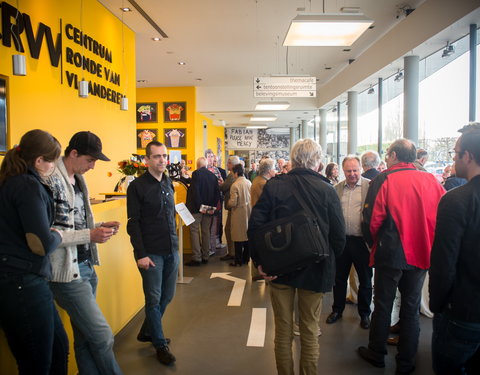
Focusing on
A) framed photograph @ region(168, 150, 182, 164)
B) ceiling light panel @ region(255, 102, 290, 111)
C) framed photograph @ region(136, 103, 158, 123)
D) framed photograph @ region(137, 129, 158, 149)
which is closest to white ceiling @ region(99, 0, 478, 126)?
framed photograph @ region(136, 103, 158, 123)

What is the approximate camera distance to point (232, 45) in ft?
27.0

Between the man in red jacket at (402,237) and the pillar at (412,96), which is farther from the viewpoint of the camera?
the pillar at (412,96)

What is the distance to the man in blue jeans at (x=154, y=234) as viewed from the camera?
290cm

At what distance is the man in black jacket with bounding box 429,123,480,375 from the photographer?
5.41 ft

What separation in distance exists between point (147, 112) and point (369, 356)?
10.9 meters

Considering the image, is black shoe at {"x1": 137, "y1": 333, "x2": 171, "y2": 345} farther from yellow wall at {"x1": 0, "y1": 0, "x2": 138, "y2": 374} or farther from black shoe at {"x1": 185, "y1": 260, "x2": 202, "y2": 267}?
black shoe at {"x1": 185, "y1": 260, "x2": 202, "y2": 267}

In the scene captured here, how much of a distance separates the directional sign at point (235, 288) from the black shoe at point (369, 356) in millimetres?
1608

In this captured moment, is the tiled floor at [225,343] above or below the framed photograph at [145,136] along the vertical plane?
below

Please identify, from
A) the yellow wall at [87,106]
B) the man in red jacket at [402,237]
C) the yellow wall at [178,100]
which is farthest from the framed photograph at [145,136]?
the man in red jacket at [402,237]

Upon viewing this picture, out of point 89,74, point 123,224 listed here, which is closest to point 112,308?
point 123,224

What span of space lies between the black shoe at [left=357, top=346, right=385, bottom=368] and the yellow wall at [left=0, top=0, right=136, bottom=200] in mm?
3730

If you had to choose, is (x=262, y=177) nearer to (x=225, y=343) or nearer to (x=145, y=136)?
(x=225, y=343)

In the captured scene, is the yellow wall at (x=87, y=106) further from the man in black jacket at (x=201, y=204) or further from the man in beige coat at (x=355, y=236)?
the man in beige coat at (x=355, y=236)

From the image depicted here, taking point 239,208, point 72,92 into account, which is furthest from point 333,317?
point 72,92
